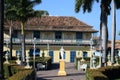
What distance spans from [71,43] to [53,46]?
3.23m

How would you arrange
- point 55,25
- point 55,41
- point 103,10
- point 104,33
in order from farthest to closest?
point 55,25 < point 55,41 < point 103,10 < point 104,33

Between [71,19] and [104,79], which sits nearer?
[104,79]

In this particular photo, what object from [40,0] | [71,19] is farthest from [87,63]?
[71,19]

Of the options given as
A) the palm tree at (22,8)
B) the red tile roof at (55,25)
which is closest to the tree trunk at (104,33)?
the palm tree at (22,8)

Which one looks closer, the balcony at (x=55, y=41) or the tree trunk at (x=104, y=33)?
the tree trunk at (x=104, y=33)

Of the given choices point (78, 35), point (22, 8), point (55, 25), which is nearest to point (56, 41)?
point (55, 25)

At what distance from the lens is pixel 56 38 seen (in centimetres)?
7762

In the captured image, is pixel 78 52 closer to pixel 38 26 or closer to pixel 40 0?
pixel 38 26

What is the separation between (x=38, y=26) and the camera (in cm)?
7775

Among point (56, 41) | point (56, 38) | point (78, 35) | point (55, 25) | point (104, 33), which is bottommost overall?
point (56, 41)

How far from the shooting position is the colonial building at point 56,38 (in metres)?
76.6

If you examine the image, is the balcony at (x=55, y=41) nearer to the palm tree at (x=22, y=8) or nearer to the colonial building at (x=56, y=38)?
the colonial building at (x=56, y=38)

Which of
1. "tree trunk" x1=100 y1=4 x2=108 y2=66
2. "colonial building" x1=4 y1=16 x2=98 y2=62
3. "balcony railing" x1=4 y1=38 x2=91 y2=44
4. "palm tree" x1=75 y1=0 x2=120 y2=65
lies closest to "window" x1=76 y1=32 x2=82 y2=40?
"colonial building" x1=4 y1=16 x2=98 y2=62

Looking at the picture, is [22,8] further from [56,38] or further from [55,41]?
[56,38]
